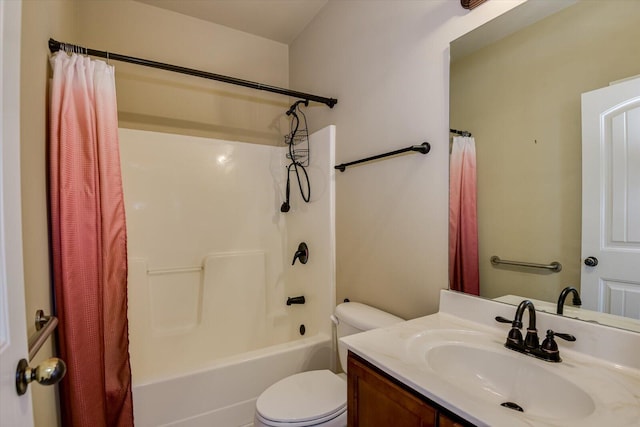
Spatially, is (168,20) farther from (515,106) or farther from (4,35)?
(515,106)

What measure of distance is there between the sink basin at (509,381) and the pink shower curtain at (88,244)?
A: 1339 mm

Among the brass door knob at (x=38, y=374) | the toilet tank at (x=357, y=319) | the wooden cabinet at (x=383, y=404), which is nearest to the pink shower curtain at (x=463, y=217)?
the toilet tank at (x=357, y=319)

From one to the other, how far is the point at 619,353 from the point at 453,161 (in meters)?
0.77

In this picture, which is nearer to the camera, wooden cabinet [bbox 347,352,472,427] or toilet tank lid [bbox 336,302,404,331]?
wooden cabinet [bbox 347,352,472,427]

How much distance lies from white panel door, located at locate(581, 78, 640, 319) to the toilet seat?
997 millimetres

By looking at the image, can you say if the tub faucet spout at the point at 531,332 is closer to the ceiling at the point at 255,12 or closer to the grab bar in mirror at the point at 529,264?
the grab bar in mirror at the point at 529,264

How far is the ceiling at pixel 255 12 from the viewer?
82.5 inches

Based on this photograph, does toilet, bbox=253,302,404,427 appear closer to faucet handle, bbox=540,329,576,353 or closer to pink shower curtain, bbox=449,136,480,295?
pink shower curtain, bbox=449,136,480,295

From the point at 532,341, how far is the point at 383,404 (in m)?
0.48

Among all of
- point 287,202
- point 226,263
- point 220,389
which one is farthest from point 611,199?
point 226,263

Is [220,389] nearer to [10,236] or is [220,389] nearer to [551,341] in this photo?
[10,236]

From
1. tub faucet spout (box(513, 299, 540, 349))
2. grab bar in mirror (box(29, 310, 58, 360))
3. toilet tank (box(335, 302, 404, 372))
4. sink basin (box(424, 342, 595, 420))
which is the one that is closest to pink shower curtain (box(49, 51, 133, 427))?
grab bar in mirror (box(29, 310, 58, 360))

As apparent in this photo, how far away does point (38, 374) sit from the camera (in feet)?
1.92

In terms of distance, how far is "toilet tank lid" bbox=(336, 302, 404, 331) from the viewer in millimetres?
1410
